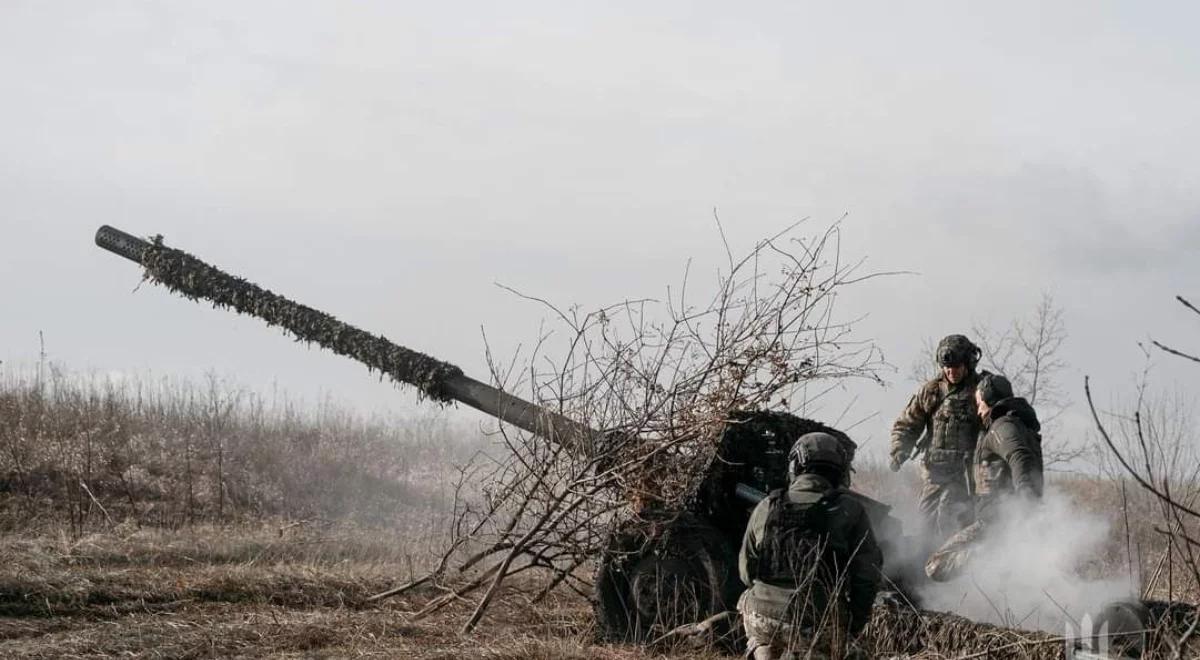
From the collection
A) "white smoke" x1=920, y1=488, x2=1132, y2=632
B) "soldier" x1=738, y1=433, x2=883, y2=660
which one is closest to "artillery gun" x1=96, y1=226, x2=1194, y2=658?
"white smoke" x1=920, y1=488, x2=1132, y2=632

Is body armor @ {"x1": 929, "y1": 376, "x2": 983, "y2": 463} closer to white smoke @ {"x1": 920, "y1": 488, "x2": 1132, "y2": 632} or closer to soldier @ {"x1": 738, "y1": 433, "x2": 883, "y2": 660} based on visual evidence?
white smoke @ {"x1": 920, "y1": 488, "x2": 1132, "y2": 632}

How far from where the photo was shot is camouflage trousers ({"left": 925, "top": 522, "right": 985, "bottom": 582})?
28.0 ft

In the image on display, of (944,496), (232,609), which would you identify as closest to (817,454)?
(944,496)

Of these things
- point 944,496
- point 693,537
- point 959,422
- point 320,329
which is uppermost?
point 959,422

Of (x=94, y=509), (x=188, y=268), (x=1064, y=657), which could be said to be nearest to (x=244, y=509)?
(x=94, y=509)

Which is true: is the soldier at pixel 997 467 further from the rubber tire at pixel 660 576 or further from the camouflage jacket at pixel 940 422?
the rubber tire at pixel 660 576

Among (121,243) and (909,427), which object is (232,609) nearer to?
(121,243)

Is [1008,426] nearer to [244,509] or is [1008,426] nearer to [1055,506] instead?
[1055,506]

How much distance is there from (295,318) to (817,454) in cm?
579

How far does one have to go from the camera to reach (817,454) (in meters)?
7.14

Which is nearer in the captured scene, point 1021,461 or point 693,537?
point 1021,461

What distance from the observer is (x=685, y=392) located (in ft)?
30.5

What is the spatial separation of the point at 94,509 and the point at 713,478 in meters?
9.76

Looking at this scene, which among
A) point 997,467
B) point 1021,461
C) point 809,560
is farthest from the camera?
point 997,467
